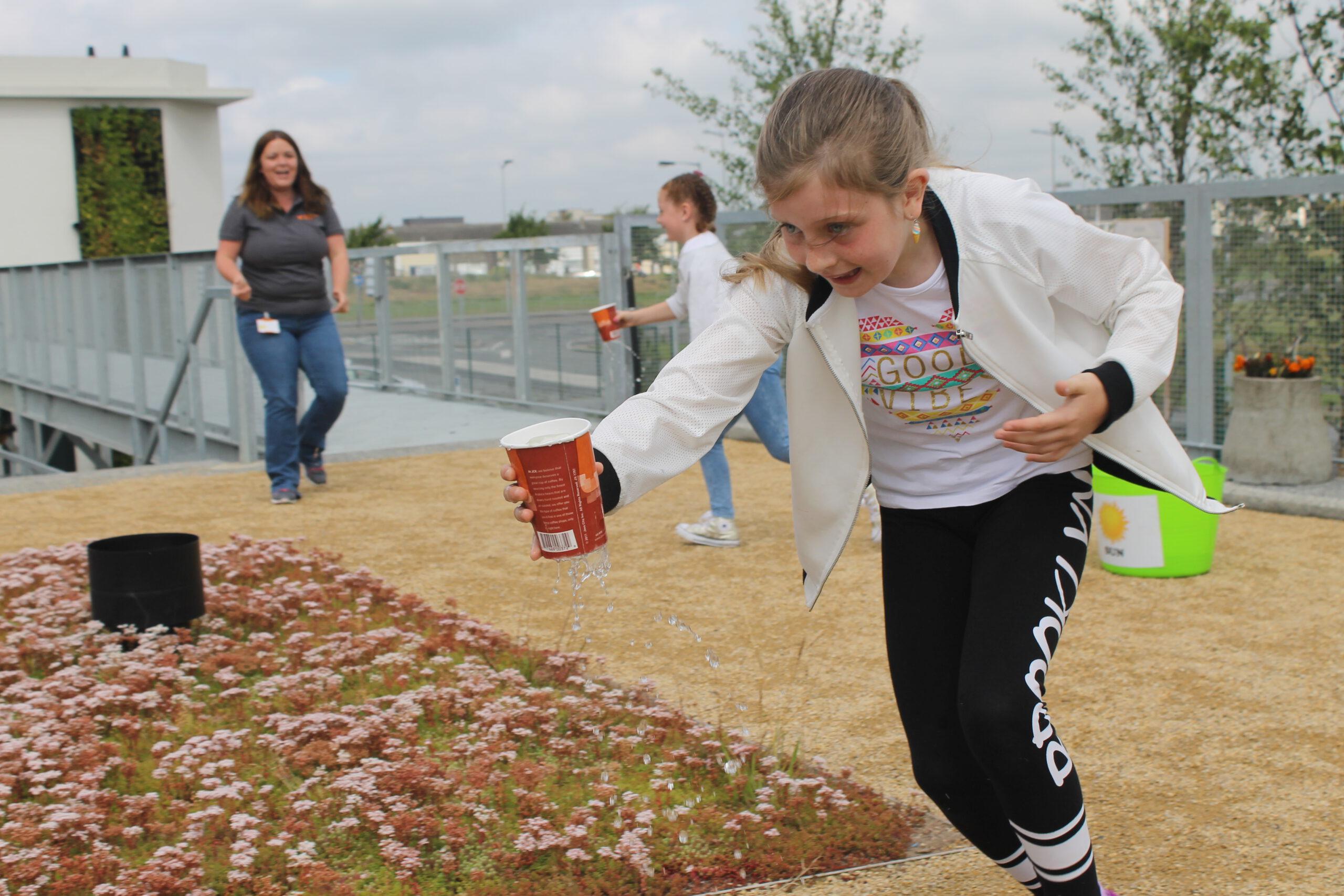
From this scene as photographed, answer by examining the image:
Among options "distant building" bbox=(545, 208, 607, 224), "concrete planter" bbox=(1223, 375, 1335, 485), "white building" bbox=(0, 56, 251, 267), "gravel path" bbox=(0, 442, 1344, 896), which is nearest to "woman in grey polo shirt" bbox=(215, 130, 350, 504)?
"gravel path" bbox=(0, 442, 1344, 896)

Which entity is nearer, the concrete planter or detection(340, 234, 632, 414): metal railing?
the concrete planter

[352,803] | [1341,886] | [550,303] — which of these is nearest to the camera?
[1341,886]

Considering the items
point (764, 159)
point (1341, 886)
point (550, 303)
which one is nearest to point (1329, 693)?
point (1341, 886)

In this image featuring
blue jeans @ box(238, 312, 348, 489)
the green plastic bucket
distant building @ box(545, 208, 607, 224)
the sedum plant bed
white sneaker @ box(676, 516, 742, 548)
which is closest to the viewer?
the sedum plant bed

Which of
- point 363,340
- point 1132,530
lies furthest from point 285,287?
point 363,340

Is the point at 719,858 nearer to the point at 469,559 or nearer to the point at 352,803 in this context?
the point at 352,803

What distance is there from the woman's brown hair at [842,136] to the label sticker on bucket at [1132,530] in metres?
3.70

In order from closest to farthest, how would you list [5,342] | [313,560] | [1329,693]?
1. [1329,693]
2. [313,560]
3. [5,342]

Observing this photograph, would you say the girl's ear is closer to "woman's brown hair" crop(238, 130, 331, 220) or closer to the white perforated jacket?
the white perforated jacket

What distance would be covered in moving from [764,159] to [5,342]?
69.3ft

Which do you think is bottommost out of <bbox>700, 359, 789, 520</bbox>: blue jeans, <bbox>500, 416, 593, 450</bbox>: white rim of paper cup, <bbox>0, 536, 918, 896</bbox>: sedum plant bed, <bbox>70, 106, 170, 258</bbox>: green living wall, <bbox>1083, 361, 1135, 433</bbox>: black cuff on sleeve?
<bbox>0, 536, 918, 896</bbox>: sedum plant bed

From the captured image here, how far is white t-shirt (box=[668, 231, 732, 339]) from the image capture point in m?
6.45

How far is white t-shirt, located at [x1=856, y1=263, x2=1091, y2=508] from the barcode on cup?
0.72 metres

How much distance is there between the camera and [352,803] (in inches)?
128
